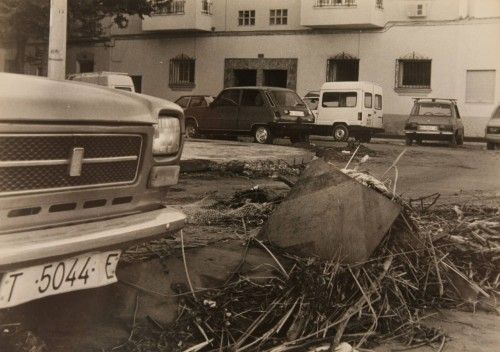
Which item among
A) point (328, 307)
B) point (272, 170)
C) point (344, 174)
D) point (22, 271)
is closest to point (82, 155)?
point (22, 271)

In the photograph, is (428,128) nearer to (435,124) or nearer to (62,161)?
(435,124)

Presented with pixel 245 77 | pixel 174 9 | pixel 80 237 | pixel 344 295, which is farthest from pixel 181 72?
pixel 80 237

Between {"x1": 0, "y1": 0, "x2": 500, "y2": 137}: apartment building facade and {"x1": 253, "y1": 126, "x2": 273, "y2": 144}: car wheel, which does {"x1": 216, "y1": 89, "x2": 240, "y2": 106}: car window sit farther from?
{"x1": 0, "y1": 0, "x2": 500, "y2": 137}: apartment building facade

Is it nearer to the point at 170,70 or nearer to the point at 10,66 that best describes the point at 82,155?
the point at 10,66

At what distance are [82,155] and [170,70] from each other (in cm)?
3024

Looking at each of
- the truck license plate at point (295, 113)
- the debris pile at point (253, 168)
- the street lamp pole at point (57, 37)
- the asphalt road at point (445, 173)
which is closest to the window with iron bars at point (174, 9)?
the truck license plate at point (295, 113)

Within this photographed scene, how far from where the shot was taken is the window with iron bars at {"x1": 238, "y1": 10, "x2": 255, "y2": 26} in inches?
1206

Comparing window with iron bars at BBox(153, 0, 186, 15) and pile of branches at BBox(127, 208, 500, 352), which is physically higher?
window with iron bars at BBox(153, 0, 186, 15)

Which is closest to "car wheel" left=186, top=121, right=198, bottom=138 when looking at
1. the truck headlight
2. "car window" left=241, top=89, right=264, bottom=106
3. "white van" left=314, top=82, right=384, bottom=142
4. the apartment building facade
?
"car window" left=241, top=89, right=264, bottom=106

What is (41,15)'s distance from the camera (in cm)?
2278

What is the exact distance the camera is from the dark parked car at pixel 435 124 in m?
21.9

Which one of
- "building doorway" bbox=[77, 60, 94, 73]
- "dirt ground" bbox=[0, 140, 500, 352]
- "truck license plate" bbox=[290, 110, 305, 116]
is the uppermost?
"building doorway" bbox=[77, 60, 94, 73]

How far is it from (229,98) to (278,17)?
38.7ft

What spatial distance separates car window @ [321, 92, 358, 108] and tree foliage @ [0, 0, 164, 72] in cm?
844
